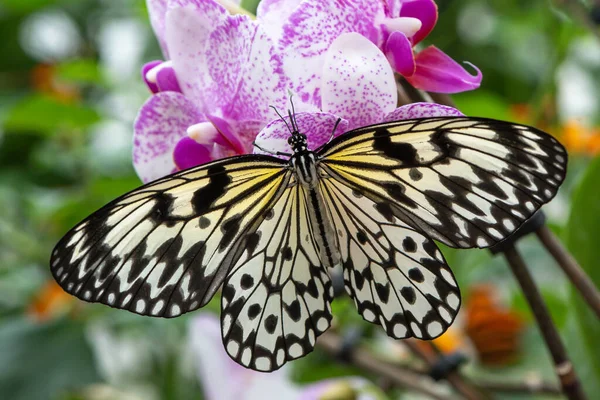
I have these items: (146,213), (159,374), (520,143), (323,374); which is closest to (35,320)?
(159,374)

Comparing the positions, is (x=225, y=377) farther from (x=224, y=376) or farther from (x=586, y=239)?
(x=586, y=239)

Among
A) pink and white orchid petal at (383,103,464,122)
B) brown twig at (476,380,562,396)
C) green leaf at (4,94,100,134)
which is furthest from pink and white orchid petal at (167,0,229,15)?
green leaf at (4,94,100,134)

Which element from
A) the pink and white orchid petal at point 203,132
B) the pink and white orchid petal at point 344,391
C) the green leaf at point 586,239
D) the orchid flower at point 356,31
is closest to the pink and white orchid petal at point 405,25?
the orchid flower at point 356,31

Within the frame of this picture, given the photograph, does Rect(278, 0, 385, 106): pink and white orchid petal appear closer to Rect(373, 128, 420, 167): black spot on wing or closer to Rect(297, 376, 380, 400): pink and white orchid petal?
Rect(373, 128, 420, 167): black spot on wing

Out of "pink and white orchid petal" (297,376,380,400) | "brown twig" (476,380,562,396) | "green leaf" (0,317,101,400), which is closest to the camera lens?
"brown twig" (476,380,562,396)

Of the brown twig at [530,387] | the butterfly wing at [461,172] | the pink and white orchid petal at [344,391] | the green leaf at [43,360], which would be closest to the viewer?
the butterfly wing at [461,172]

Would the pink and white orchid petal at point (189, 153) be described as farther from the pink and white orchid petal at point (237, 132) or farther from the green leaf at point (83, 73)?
the green leaf at point (83, 73)

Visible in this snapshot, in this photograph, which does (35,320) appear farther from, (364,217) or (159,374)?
(364,217)
